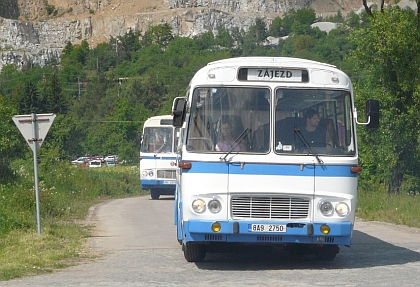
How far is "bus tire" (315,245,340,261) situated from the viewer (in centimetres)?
1279

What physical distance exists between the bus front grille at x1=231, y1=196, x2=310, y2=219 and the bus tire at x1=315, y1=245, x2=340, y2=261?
133 cm

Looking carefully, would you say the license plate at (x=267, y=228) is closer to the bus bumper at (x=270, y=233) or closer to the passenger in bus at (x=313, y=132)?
the bus bumper at (x=270, y=233)

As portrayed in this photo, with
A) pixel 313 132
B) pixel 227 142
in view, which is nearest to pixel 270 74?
pixel 313 132

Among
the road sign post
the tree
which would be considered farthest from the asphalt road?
the tree

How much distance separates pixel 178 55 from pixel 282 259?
160 m

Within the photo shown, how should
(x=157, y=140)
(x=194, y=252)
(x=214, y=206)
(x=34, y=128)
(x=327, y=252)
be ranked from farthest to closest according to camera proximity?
(x=157, y=140) < (x=34, y=128) < (x=327, y=252) < (x=194, y=252) < (x=214, y=206)

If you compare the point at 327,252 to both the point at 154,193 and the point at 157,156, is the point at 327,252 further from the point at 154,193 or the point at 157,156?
the point at 154,193

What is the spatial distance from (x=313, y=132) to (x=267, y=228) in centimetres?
138

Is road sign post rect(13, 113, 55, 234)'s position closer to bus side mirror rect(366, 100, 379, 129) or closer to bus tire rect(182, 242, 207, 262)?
bus tire rect(182, 242, 207, 262)

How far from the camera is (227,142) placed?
11828 mm

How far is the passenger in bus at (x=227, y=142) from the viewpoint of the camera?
11797 mm

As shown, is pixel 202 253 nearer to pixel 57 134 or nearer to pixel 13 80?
pixel 57 134

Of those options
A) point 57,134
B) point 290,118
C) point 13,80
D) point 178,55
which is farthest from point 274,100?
point 178,55

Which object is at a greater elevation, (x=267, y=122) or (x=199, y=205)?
(x=267, y=122)
